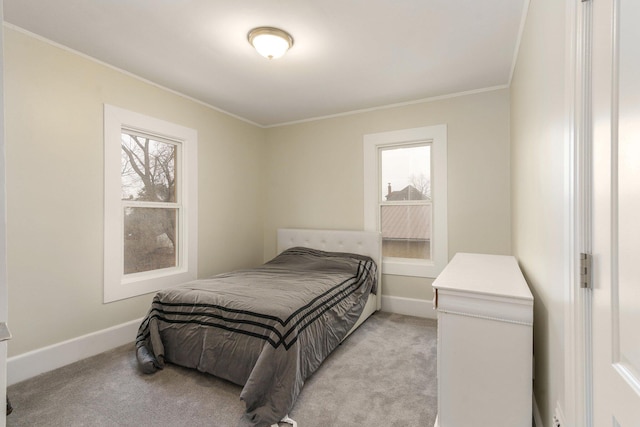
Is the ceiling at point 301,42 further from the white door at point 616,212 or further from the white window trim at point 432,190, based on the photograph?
the white door at point 616,212

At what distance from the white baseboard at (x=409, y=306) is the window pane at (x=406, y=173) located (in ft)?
4.02

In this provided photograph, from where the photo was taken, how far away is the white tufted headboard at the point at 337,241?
370 cm

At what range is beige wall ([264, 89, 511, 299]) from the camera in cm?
320

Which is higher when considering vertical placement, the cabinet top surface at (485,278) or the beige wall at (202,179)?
the beige wall at (202,179)

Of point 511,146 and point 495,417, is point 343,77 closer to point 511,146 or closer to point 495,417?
point 511,146

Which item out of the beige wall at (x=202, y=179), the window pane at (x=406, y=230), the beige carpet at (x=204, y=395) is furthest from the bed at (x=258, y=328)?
the window pane at (x=406, y=230)

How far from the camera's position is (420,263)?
3.61 metres

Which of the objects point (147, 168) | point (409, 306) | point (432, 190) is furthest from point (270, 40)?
point (409, 306)

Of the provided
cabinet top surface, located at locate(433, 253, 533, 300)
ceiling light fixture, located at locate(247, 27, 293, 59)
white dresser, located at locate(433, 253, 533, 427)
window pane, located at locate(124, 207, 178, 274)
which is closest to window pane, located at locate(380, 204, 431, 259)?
cabinet top surface, located at locate(433, 253, 533, 300)

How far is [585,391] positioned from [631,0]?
109 cm

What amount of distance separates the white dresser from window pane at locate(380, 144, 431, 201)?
7.13 ft

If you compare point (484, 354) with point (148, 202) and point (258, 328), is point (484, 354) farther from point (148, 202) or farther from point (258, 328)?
point (148, 202)

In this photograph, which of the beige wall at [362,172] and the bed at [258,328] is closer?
the bed at [258,328]

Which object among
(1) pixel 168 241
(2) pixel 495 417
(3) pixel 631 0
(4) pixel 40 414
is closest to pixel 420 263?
(2) pixel 495 417
